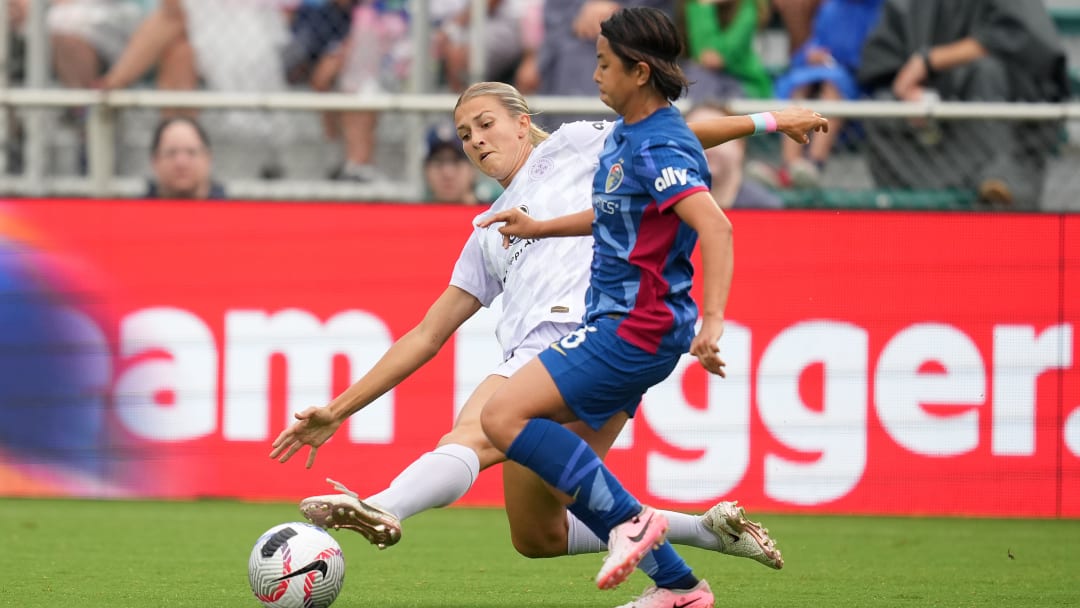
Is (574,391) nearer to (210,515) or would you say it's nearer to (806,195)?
(210,515)

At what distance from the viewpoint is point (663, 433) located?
869 centimetres

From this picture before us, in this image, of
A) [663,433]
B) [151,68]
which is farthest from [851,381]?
[151,68]

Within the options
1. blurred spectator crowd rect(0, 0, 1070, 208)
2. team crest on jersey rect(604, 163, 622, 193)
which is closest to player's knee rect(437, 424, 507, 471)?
team crest on jersey rect(604, 163, 622, 193)

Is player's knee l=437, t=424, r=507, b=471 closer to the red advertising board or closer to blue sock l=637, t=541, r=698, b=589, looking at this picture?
blue sock l=637, t=541, r=698, b=589

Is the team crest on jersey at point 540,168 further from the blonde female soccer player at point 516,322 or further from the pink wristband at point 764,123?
the pink wristband at point 764,123

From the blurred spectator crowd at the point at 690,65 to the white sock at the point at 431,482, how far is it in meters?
4.11

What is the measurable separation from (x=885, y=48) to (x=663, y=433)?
3.00m

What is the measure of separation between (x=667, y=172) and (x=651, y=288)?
0.36 meters

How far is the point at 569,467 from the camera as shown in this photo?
14.5 feet

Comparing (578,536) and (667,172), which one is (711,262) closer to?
(667,172)

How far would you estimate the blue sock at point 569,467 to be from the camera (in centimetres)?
441

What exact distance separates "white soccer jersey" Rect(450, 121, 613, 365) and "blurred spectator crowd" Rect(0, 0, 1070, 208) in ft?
12.0

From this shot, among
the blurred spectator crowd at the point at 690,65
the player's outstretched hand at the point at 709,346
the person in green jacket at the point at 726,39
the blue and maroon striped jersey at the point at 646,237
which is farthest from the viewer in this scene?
the person in green jacket at the point at 726,39

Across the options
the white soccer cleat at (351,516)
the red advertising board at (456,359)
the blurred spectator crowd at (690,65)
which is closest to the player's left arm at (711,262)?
the white soccer cleat at (351,516)
